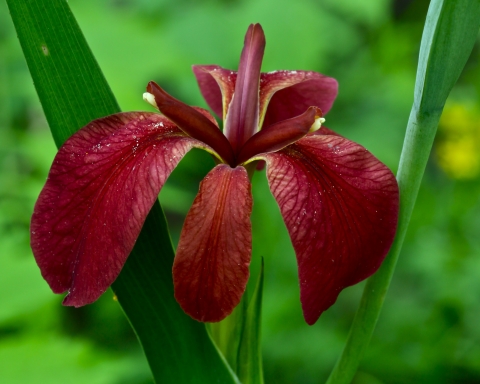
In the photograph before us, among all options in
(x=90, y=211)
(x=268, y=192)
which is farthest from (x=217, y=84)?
(x=268, y=192)

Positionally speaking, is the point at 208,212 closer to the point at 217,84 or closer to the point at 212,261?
the point at 212,261

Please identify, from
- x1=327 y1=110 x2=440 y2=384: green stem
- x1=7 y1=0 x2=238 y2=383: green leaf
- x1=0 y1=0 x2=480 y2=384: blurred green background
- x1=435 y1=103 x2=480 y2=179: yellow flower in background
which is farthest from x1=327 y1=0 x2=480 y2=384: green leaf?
Result: x1=435 y1=103 x2=480 y2=179: yellow flower in background

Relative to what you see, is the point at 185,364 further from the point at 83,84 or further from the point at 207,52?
the point at 207,52

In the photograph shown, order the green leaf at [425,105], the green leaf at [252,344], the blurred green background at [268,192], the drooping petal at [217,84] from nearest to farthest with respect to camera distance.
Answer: the green leaf at [425,105], the green leaf at [252,344], the drooping petal at [217,84], the blurred green background at [268,192]

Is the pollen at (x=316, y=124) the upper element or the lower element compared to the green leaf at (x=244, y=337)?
upper

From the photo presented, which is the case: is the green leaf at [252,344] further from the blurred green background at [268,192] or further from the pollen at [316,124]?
the blurred green background at [268,192]

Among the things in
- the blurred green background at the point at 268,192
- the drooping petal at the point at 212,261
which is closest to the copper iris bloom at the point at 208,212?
the drooping petal at the point at 212,261
